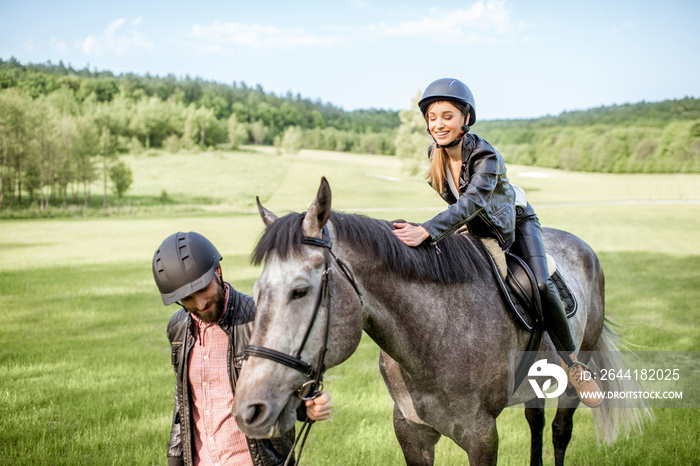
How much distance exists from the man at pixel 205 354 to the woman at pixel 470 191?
1.14 m

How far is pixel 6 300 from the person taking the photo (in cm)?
1151

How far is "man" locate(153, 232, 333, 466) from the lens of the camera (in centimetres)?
259

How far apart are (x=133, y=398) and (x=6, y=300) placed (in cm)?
800

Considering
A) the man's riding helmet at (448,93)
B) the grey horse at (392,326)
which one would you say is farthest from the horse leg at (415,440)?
the man's riding helmet at (448,93)

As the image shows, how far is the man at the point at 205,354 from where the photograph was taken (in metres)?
2.59

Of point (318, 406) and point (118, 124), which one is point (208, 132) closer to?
point (118, 124)

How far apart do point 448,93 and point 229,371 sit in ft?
7.41

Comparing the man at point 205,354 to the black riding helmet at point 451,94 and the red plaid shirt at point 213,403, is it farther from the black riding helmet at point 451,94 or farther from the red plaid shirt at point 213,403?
the black riding helmet at point 451,94

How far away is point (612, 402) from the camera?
473 cm

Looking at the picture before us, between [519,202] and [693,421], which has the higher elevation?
[519,202]

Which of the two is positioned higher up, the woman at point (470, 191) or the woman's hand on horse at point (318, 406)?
the woman at point (470, 191)

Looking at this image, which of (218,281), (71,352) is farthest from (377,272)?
(71,352)

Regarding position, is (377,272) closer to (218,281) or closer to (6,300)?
(218,281)

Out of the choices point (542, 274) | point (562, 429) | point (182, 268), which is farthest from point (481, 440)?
point (562, 429)
